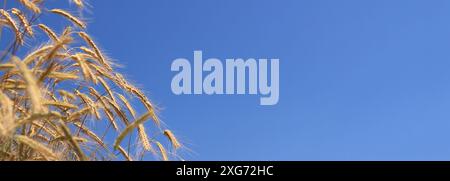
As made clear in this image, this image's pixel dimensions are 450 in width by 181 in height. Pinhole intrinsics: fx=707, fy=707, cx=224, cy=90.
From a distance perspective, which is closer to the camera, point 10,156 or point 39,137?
point 10,156

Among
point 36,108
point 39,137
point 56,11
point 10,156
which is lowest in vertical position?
point 36,108

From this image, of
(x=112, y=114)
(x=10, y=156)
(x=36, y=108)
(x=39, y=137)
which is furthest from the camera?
(x=112, y=114)

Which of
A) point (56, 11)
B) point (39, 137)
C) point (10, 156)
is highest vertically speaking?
point (56, 11)
